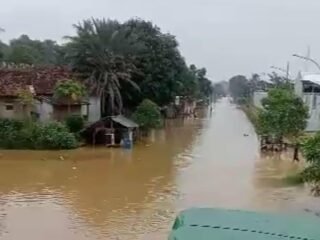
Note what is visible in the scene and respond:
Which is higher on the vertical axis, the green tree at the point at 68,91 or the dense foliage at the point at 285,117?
the green tree at the point at 68,91

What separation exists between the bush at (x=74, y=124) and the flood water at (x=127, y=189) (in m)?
2.37

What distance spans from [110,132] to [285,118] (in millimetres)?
8968

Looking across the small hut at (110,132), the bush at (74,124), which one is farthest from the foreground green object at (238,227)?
the bush at (74,124)

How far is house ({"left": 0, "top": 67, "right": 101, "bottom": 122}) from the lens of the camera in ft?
99.8

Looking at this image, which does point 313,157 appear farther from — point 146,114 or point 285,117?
point 146,114

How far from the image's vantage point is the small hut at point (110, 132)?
30.1m

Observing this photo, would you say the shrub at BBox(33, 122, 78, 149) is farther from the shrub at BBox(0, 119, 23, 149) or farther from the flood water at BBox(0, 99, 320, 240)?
the shrub at BBox(0, 119, 23, 149)

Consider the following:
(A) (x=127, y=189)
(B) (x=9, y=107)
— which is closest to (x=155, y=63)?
(B) (x=9, y=107)

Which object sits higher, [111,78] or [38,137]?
[111,78]

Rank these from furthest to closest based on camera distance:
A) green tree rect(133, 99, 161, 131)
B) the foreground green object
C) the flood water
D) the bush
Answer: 1. green tree rect(133, 99, 161, 131)
2. the bush
3. the flood water
4. the foreground green object

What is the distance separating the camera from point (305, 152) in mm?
14664

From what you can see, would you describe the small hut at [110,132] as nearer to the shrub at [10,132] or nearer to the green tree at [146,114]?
the shrub at [10,132]

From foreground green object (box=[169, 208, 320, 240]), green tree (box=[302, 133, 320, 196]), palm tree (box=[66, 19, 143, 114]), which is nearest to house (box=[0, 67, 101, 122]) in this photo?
palm tree (box=[66, 19, 143, 114])

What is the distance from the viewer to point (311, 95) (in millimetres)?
40531
